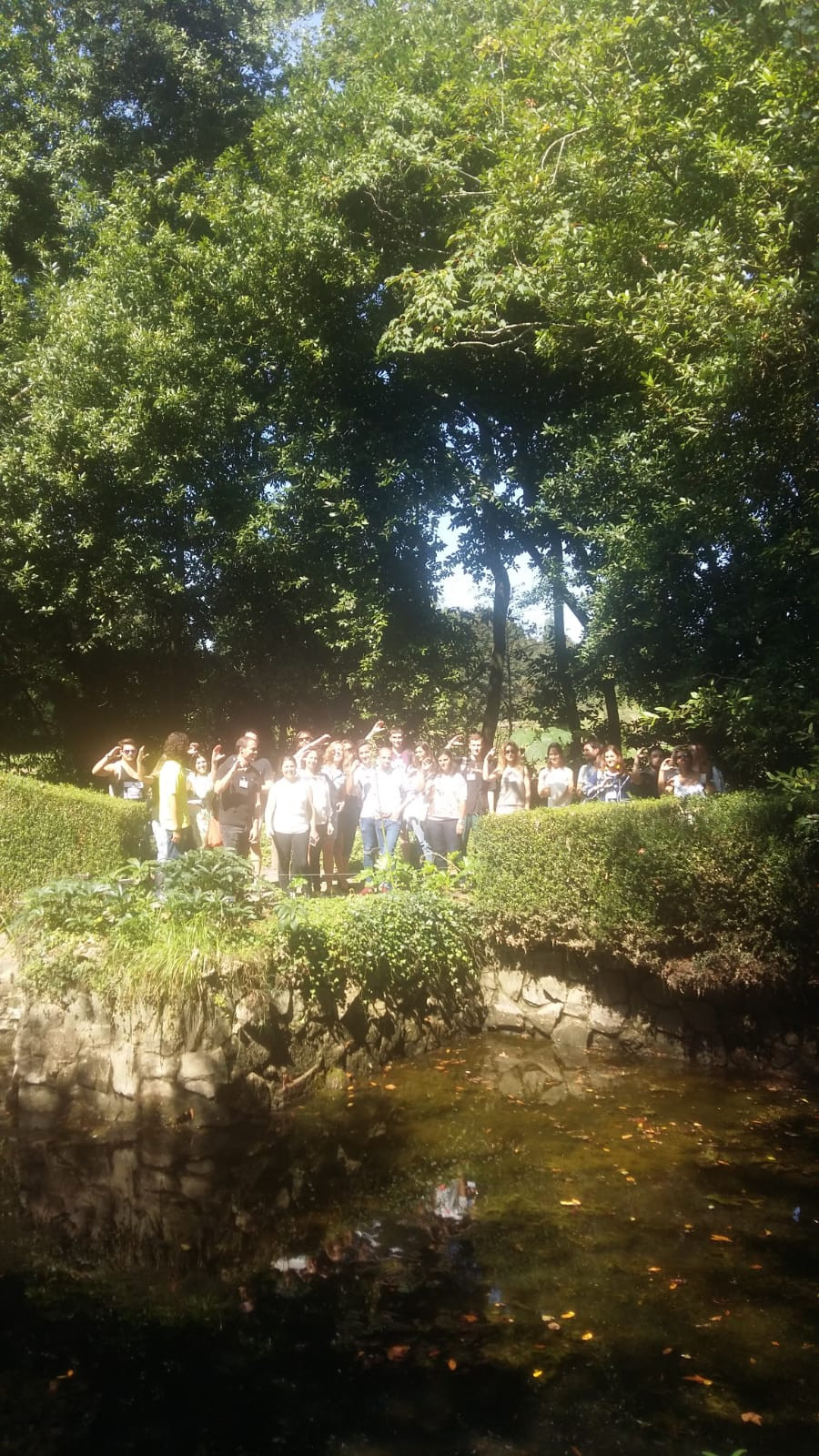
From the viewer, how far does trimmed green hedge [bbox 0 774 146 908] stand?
10008 millimetres

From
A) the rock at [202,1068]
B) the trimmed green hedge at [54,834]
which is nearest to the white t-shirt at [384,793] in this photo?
the trimmed green hedge at [54,834]

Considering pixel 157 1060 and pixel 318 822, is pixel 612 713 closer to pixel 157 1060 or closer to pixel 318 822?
pixel 318 822

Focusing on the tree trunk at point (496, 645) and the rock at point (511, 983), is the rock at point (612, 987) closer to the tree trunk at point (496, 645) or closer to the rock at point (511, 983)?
the rock at point (511, 983)

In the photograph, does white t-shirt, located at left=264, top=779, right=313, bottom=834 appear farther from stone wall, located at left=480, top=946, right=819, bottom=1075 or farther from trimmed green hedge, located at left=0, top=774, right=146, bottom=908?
stone wall, located at left=480, top=946, right=819, bottom=1075

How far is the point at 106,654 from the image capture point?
66.6 feet

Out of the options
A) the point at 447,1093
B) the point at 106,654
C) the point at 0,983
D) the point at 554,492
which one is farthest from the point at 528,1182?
the point at 106,654

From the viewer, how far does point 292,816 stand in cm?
1074

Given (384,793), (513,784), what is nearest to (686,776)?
(513,784)

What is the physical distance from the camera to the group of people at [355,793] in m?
10.6

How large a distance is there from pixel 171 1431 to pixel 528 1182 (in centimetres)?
284

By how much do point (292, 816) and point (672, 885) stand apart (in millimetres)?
4389

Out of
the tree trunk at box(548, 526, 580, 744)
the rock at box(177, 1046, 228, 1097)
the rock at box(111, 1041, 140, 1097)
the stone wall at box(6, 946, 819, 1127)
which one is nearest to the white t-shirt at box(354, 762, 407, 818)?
the stone wall at box(6, 946, 819, 1127)

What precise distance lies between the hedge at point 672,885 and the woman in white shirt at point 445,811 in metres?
2.41

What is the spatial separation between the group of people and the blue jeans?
1 centimetres
